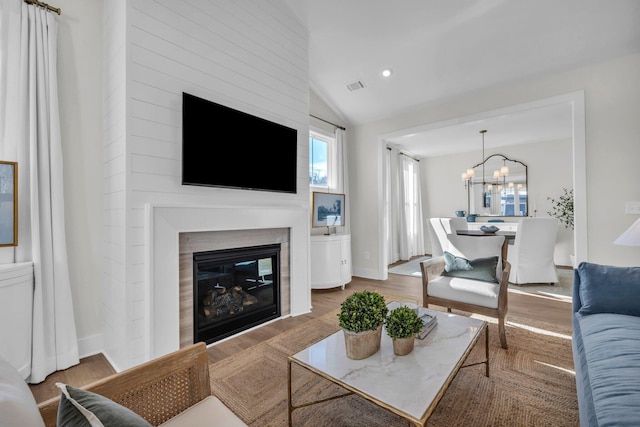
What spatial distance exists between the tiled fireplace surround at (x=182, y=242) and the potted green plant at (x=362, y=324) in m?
1.41

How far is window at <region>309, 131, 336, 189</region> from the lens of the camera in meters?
4.55

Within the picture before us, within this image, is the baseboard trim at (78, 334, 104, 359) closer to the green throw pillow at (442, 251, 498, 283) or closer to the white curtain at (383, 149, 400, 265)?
the green throw pillow at (442, 251, 498, 283)

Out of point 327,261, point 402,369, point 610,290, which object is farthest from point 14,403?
point 327,261

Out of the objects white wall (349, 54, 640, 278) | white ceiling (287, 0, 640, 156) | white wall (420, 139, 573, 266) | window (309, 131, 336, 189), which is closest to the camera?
white ceiling (287, 0, 640, 156)

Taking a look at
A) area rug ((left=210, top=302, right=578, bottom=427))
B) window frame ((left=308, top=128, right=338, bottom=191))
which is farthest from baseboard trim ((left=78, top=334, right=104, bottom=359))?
window frame ((left=308, top=128, right=338, bottom=191))

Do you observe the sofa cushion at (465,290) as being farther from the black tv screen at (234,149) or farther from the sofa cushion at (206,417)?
the sofa cushion at (206,417)

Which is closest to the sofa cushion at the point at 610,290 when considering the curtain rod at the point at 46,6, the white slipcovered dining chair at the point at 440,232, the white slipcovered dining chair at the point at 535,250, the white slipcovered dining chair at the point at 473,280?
the white slipcovered dining chair at the point at 473,280

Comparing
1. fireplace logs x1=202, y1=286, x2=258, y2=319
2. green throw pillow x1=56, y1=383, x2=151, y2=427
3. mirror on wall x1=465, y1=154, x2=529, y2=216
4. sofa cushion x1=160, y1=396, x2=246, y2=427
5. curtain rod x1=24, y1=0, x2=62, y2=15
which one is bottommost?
fireplace logs x1=202, y1=286, x2=258, y2=319

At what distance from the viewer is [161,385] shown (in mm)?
1075

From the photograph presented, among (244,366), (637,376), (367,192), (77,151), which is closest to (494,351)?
(637,376)

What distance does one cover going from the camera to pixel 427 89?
13.2 ft

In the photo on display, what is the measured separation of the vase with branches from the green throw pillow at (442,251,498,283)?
4300mm

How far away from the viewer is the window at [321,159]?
455 cm

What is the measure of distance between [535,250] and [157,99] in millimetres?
4913
